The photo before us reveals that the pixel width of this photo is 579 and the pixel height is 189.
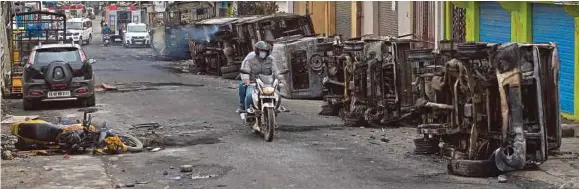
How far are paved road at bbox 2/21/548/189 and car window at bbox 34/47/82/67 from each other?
3246 millimetres

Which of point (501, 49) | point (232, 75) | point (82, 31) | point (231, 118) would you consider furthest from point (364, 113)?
point (82, 31)

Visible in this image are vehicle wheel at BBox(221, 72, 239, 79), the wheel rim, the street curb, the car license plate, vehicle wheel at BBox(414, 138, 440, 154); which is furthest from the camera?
vehicle wheel at BBox(221, 72, 239, 79)

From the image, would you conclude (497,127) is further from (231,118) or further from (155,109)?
(155,109)

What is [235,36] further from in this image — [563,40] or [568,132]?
[568,132]

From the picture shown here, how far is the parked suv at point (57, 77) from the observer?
818 inches

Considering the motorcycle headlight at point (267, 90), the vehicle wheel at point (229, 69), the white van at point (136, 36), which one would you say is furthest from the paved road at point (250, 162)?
the white van at point (136, 36)

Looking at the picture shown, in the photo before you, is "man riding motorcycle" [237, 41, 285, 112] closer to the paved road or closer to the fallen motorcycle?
the paved road

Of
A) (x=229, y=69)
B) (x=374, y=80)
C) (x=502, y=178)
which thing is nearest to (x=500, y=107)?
(x=502, y=178)

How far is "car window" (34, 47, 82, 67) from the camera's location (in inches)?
826

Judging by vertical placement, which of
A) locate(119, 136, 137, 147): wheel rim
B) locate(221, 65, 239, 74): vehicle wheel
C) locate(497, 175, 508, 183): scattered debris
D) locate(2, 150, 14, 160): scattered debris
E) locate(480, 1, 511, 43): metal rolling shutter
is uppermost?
locate(480, 1, 511, 43): metal rolling shutter

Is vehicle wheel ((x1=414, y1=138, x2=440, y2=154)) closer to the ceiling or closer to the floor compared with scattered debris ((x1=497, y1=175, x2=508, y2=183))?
closer to the ceiling

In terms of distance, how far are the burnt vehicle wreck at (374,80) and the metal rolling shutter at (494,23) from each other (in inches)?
192

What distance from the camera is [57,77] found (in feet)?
68.2

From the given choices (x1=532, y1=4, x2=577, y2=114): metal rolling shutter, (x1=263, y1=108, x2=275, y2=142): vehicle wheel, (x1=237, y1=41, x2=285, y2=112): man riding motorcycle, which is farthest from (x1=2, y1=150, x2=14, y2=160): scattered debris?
(x1=532, y1=4, x2=577, y2=114): metal rolling shutter
